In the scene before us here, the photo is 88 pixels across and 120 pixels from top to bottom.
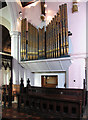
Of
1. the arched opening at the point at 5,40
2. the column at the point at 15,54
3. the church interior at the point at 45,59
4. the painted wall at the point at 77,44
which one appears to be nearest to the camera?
Answer: the church interior at the point at 45,59

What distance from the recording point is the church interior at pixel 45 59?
3.78 metres

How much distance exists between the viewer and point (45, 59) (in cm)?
513

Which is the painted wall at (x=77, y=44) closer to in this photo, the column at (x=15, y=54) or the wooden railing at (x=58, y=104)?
the wooden railing at (x=58, y=104)

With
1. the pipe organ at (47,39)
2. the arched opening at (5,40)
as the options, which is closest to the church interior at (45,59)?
the pipe organ at (47,39)

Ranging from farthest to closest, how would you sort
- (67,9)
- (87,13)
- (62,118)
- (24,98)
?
(67,9) → (87,13) → (24,98) → (62,118)

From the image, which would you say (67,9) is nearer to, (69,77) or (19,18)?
(19,18)

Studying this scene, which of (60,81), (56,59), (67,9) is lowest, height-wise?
(60,81)

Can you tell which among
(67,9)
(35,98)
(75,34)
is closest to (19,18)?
(67,9)

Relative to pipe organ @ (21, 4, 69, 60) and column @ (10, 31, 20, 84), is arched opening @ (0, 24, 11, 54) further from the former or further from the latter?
pipe organ @ (21, 4, 69, 60)

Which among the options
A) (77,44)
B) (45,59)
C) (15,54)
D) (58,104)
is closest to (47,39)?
(45,59)

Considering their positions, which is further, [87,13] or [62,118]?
[87,13]

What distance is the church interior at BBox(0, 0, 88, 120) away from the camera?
378cm

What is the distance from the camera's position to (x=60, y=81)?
565cm

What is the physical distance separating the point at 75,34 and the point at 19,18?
3.07 metres
